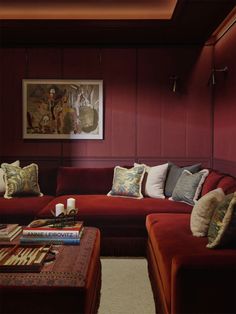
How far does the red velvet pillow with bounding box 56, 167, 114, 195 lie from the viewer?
166 inches

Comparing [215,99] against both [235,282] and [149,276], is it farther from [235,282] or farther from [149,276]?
[235,282]

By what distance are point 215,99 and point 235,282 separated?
11.0ft

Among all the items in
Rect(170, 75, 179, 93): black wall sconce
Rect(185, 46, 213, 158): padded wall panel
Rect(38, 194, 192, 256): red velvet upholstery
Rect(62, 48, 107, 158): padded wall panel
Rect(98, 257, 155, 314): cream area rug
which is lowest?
Rect(98, 257, 155, 314): cream area rug

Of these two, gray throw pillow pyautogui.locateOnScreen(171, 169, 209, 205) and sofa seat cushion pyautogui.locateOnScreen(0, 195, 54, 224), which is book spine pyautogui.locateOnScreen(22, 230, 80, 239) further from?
gray throw pillow pyautogui.locateOnScreen(171, 169, 209, 205)

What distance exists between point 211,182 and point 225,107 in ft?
3.96

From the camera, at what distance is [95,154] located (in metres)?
4.76

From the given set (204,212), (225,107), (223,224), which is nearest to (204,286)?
(223,224)

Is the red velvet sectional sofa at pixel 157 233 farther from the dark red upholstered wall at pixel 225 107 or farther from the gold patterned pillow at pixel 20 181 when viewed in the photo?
the dark red upholstered wall at pixel 225 107

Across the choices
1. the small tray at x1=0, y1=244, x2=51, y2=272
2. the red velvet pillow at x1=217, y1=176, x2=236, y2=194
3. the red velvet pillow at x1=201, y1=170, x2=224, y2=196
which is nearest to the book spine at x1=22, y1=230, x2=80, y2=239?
A: the small tray at x1=0, y1=244, x2=51, y2=272

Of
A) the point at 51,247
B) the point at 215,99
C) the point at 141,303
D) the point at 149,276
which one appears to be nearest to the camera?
the point at 51,247

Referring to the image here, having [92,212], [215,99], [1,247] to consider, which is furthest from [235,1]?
[1,247]

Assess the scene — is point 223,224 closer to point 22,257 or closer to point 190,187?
point 22,257

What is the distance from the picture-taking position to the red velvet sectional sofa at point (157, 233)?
1664 millimetres

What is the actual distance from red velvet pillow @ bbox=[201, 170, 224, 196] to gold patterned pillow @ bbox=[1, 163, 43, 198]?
6.26ft
